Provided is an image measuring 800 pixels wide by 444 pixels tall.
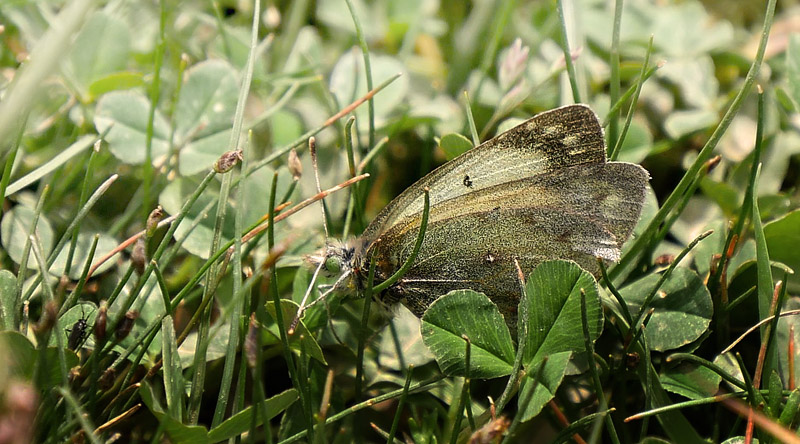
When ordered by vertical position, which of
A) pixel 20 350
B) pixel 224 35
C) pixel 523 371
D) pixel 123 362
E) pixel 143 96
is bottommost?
pixel 523 371

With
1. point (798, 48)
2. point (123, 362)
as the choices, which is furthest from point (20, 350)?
point (798, 48)

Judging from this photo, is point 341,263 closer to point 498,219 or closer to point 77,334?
point 498,219

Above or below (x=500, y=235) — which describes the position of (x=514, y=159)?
above

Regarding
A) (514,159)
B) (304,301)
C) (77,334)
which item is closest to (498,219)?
(514,159)

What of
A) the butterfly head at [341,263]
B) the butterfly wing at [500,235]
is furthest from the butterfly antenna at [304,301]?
the butterfly wing at [500,235]

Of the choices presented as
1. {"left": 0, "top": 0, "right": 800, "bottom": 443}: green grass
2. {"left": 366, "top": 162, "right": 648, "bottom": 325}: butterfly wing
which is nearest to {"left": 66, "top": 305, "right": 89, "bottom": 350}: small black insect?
{"left": 0, "top": 0, "right": 800, "bottom": 443}: green grass

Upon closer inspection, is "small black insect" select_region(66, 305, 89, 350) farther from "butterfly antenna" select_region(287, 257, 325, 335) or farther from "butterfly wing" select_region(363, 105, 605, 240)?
"butterfly wing" select_region(363, 105, 605, 240)

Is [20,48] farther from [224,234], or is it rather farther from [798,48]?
[798,48]
